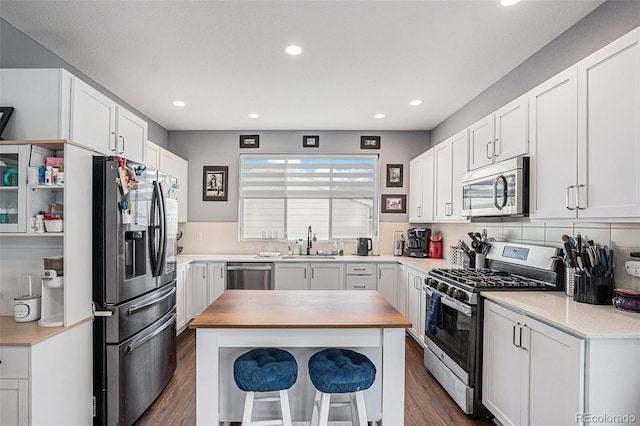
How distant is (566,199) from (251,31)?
Answer: 2.32 m

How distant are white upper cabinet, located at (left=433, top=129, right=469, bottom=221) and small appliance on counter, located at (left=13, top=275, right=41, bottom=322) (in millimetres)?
3428

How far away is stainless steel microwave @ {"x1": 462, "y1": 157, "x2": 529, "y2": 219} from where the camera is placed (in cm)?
234

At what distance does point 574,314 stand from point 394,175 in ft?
11.3

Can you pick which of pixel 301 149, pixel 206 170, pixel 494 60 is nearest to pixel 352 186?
pixel 301 149

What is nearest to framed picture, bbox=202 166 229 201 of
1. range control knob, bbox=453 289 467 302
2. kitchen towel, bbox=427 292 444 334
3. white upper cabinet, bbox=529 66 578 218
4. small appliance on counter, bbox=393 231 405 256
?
small appliance on counter, bbox=393 231 405 256

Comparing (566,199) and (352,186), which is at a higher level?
(352,186)

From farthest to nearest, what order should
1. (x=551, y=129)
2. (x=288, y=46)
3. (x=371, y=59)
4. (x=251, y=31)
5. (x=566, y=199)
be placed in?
(x=371, y=59) → (x=288, y=46) → (x=251, y=31) → (x=551, y=129) → (x=566, y=199)

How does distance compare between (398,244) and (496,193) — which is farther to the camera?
(398,244)

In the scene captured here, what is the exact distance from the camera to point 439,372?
2885mm

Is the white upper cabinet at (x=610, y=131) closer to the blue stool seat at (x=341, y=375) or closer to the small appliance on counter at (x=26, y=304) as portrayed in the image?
the blue stool seat at (x=341, y=375)

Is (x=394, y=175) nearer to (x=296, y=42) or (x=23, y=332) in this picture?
(x=296, y=42)

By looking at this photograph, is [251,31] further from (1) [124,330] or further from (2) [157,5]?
(1) [124,330]

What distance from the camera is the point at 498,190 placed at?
255 cm

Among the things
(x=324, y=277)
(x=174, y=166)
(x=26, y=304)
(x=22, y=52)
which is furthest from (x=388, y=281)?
(x=22, y=52)
